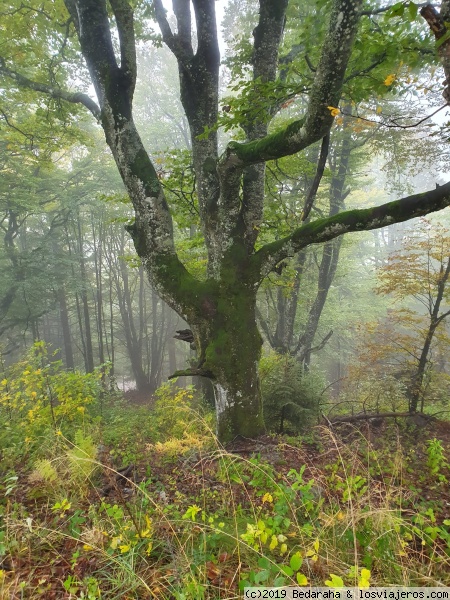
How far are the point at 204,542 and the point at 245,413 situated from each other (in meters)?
2.60

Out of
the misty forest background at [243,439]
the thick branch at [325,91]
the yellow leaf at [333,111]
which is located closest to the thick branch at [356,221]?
the misty forest background at [243,439]

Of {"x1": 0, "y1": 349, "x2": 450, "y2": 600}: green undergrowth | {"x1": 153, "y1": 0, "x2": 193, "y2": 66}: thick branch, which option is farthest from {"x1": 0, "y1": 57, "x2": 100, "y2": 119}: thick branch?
{"x1": 0, "y1": 349, "x2": 450, "y2": 600}: green undergrowth

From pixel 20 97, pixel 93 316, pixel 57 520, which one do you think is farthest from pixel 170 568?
pixel 93 316

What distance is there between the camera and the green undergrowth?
6.12 ft

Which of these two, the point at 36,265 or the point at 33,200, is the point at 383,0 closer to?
the point at 33,200

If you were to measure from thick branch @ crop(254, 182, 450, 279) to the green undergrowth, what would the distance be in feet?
8.25

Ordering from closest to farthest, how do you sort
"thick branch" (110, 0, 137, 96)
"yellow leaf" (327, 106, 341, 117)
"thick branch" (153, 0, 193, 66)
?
"yellow leaf" (327, 106, 341, 117) < "thick branch" (110, 0, 137, 96) < "thick branch" (153, 0, 193, 66)

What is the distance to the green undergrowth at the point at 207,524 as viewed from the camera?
187 cm

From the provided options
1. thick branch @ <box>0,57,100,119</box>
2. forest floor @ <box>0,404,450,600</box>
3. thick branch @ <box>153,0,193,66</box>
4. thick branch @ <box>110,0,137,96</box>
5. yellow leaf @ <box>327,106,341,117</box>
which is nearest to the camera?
forest floor @ <box>0,404,450,600</box>

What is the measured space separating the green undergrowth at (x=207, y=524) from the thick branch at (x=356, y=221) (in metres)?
2.51

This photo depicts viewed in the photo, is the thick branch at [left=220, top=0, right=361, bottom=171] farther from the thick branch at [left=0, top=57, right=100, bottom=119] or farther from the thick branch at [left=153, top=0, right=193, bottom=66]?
the thick branch at [left=0, top=57, right=100, bottom=119]

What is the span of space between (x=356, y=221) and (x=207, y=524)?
140 inches

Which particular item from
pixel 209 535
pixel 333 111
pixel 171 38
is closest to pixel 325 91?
pixel 333 111

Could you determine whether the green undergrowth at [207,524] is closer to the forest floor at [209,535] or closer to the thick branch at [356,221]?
the forest floor at [209,535]
